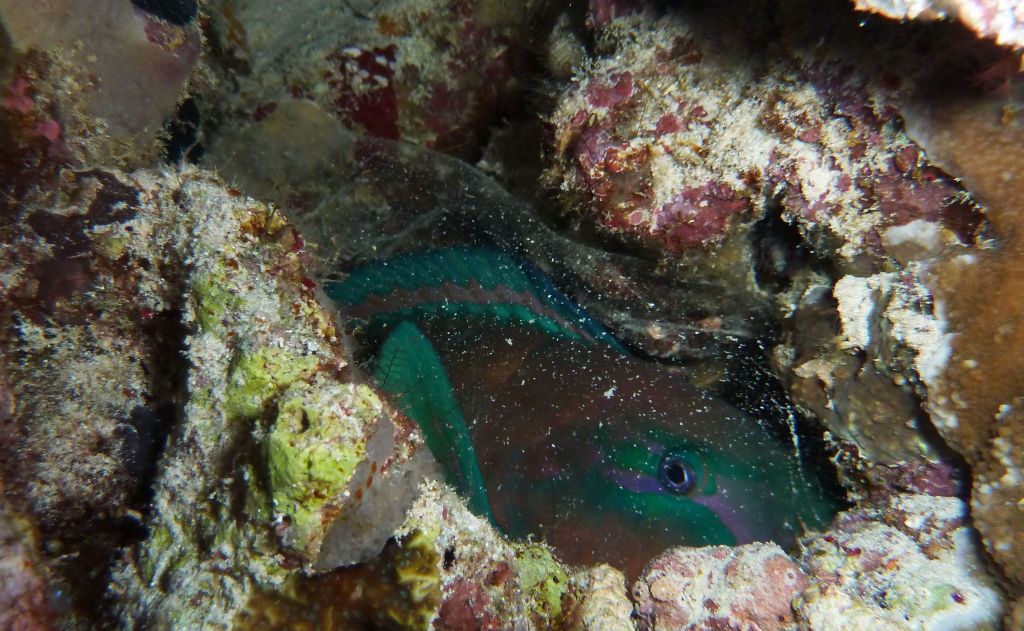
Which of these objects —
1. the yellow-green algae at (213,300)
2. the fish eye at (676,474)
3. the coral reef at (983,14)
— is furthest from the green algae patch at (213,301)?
the coral reef at (983,14)

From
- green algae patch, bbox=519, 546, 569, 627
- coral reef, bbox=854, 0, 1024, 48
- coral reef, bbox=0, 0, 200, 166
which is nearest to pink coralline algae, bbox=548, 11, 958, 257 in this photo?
coral reef, bbox=854, 0, 1024, 48

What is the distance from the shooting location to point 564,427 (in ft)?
9.75

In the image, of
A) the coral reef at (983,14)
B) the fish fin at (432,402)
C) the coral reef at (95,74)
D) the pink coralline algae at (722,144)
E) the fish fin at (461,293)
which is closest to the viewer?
the coral reef at (983,14)

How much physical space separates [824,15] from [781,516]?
7.21 feet

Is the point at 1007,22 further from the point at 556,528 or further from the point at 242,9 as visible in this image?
the point at 242,9

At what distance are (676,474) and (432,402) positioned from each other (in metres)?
1.37

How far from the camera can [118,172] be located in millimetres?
2381

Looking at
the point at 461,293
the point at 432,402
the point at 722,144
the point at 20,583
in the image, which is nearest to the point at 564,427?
the point at 432,402

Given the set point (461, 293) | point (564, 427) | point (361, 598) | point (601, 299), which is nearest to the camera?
point (361, 598)

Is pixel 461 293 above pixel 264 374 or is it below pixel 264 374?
above

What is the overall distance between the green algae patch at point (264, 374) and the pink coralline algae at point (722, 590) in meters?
1.55

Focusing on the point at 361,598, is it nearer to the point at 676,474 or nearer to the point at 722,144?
the point at 676,474

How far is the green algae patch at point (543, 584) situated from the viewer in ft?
6.47

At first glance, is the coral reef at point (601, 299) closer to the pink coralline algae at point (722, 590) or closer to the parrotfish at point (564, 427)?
the pink coralline algae at point (722, 590)
